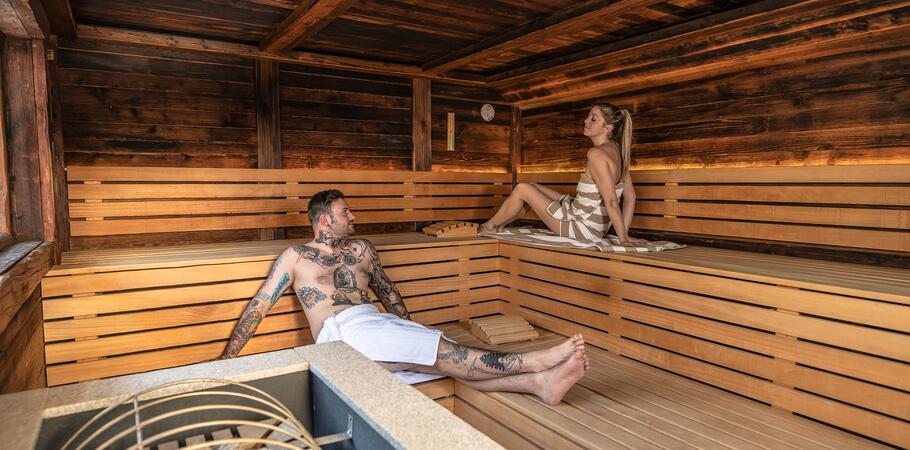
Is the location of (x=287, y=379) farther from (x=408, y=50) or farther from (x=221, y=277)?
(x=408, y=50)

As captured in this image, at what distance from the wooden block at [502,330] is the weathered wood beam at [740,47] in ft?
6.91

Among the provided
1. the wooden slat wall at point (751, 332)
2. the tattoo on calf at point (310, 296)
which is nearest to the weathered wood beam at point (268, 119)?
the tattoo on calf at point (310, 296)

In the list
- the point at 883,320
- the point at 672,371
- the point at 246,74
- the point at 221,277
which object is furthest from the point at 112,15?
the point at 883,320

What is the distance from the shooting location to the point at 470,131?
5762 mm

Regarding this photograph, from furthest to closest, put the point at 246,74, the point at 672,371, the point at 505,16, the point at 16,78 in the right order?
1. the point at 246,74
2. the point at 505,16
3. the point at 672,371
4. the point at 16,78

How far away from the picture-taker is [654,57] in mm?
4234

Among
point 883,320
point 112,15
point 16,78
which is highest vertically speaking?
point 112,15

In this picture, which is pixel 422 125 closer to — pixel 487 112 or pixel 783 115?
pixel 487 112

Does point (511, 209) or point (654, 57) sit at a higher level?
point (654, 57)

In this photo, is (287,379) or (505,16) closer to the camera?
(287,379)

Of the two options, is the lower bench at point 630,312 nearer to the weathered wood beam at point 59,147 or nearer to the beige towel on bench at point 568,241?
the beige towel on bench at point 568,241

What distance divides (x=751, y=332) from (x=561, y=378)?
1.07 meters

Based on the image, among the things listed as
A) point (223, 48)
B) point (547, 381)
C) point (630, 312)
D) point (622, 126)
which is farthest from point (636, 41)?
point (223, 48)

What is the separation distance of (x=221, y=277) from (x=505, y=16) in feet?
8.00
